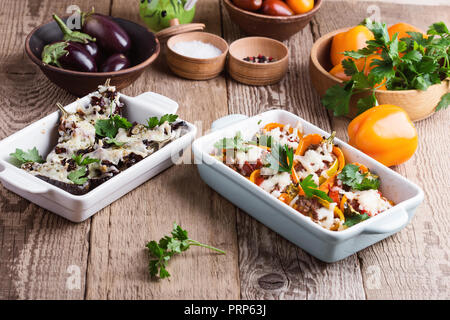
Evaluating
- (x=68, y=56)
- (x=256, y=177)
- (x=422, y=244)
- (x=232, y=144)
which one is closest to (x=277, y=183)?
(x=256, y=177)

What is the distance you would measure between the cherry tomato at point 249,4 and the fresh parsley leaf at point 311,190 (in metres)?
0.95

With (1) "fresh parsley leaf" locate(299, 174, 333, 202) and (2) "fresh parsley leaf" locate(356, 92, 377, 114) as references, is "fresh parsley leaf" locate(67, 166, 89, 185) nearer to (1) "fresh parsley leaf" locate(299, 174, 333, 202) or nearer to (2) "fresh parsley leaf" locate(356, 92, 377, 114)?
(1) "fresh parsley leaf" locate(299, 174, 333, 202)

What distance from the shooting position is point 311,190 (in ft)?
4.24

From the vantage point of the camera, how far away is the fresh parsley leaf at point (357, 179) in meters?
1.37

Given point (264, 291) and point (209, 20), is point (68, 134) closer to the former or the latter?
point (264, 291)

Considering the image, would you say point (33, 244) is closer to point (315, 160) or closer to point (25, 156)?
point (25, 156)

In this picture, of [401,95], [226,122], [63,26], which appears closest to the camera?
[226,122]

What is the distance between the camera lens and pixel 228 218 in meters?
1.41

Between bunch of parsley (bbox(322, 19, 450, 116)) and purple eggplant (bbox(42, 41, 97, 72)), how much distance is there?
2.32 ft

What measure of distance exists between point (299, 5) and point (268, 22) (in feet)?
0.43

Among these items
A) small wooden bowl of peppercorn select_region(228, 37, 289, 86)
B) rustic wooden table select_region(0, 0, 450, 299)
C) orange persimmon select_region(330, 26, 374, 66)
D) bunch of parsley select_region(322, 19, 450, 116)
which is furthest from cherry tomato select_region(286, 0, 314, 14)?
rustic wooden table select_region(0, 0, 450, 299)

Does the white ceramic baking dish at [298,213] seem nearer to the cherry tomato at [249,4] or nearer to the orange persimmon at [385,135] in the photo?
the orange persimmon at [385,135]

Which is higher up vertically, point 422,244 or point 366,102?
point 366,102

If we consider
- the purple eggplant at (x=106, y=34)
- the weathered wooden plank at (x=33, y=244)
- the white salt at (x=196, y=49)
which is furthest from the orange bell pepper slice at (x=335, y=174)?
the purple eggplant at (x=106, y=34)
